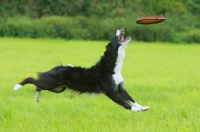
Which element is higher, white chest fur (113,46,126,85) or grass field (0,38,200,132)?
white chest fur (113,46,126,85)

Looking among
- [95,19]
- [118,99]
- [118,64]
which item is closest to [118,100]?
[118,99]

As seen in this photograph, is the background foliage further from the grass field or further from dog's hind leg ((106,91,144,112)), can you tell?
dog's hind leg ((106,91,144,112))

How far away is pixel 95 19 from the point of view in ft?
117

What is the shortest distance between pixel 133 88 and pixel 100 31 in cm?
2386

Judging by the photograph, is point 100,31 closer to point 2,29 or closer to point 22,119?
point 2,29

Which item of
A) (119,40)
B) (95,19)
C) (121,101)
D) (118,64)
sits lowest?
(95,19)

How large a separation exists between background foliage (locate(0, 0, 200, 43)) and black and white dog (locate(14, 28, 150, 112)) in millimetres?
25046

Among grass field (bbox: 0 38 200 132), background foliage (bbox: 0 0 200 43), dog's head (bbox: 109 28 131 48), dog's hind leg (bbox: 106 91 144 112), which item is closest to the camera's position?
grass field (bbox: 0 38 200 132)

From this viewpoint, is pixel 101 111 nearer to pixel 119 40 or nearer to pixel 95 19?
pixel 119 40

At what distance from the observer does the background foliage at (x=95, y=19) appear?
32.5 metres

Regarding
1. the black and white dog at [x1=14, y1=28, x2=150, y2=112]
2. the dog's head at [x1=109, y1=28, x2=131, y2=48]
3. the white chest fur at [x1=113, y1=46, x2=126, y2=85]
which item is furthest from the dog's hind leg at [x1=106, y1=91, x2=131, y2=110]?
the dog's head at [x1=109, y1=28, x2=131, y2=48]

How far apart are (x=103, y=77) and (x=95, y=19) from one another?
28968mm

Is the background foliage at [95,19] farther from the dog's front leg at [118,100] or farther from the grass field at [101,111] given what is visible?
the dog's front leg at [118,100]

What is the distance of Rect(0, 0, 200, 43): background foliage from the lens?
3247 cm
